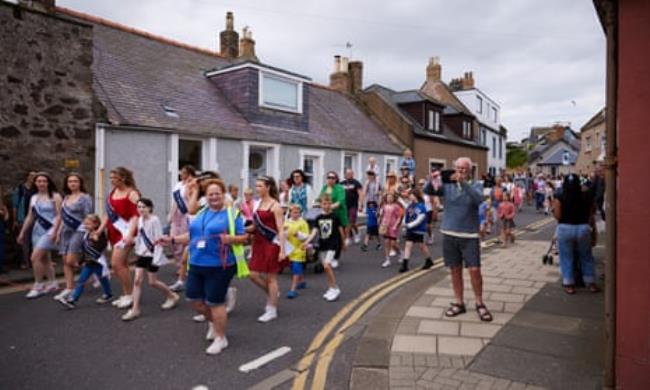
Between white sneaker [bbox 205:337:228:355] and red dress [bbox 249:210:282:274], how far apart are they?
3.53ft

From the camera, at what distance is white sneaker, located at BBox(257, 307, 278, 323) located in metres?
5.26

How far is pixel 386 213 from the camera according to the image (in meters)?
8.97

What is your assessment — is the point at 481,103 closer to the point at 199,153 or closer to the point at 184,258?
the point at 199,153

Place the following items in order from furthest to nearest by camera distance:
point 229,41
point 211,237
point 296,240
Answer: point 229,41, point 296,240, point 211,237

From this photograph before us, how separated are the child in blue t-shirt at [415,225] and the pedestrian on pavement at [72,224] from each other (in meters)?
5.30

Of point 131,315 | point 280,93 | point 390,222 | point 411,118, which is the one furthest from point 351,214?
point 411,118

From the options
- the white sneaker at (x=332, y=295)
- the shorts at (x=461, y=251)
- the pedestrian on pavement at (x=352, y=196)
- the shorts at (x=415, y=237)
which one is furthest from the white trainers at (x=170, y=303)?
the pedestrian on pavement at (x=352, y=196)

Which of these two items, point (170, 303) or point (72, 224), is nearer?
point (170, 303)

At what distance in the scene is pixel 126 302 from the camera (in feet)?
18.8

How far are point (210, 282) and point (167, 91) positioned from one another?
1153 cm

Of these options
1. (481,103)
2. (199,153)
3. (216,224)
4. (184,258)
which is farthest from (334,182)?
(481,103)

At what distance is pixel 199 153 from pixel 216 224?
415 inches

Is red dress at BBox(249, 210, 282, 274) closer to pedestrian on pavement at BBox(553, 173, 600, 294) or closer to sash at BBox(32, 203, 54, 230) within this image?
sash at BBox(32, 203, 54, 230)

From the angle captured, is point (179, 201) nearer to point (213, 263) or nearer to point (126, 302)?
point (126, 302)
